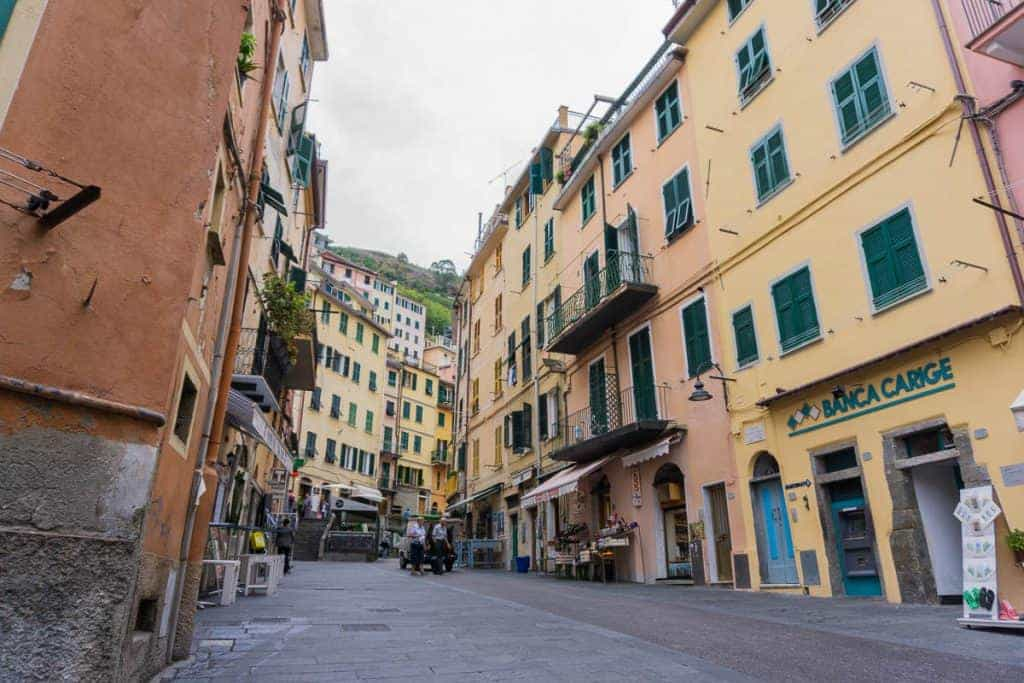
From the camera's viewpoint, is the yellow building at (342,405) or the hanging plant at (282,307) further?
the yellow building at (342,405)

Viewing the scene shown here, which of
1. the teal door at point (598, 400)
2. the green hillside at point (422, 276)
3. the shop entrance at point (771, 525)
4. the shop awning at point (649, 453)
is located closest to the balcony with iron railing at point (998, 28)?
the shop entrance at point (771, 525)

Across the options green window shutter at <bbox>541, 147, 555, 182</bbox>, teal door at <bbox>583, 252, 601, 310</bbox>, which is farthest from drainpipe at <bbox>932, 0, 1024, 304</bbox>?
green window shutter at <bbox>541, 147, 555, 182</bbox>

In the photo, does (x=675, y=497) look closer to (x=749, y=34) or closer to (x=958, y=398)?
(x=958, y=398)

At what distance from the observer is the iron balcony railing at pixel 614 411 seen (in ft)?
57.1

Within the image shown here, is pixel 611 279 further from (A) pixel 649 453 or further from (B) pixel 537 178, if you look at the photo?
(B) pixel 537 178

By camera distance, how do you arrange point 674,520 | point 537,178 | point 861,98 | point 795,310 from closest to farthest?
point 861,98, point 795,310, point 674,520, point 537,178

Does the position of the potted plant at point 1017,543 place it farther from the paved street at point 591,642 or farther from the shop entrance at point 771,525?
the shop entrance at point 771,525

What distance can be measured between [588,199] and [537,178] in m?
4.98

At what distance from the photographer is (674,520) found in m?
17.3

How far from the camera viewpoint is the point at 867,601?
1080 centimetres

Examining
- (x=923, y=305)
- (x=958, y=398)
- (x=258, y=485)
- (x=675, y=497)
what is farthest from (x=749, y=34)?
(x=258, y=485)

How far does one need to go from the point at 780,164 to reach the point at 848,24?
9.22 feet

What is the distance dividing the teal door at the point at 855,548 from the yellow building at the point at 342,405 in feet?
95.8

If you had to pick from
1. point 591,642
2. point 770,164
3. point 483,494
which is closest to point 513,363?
point 483,494
